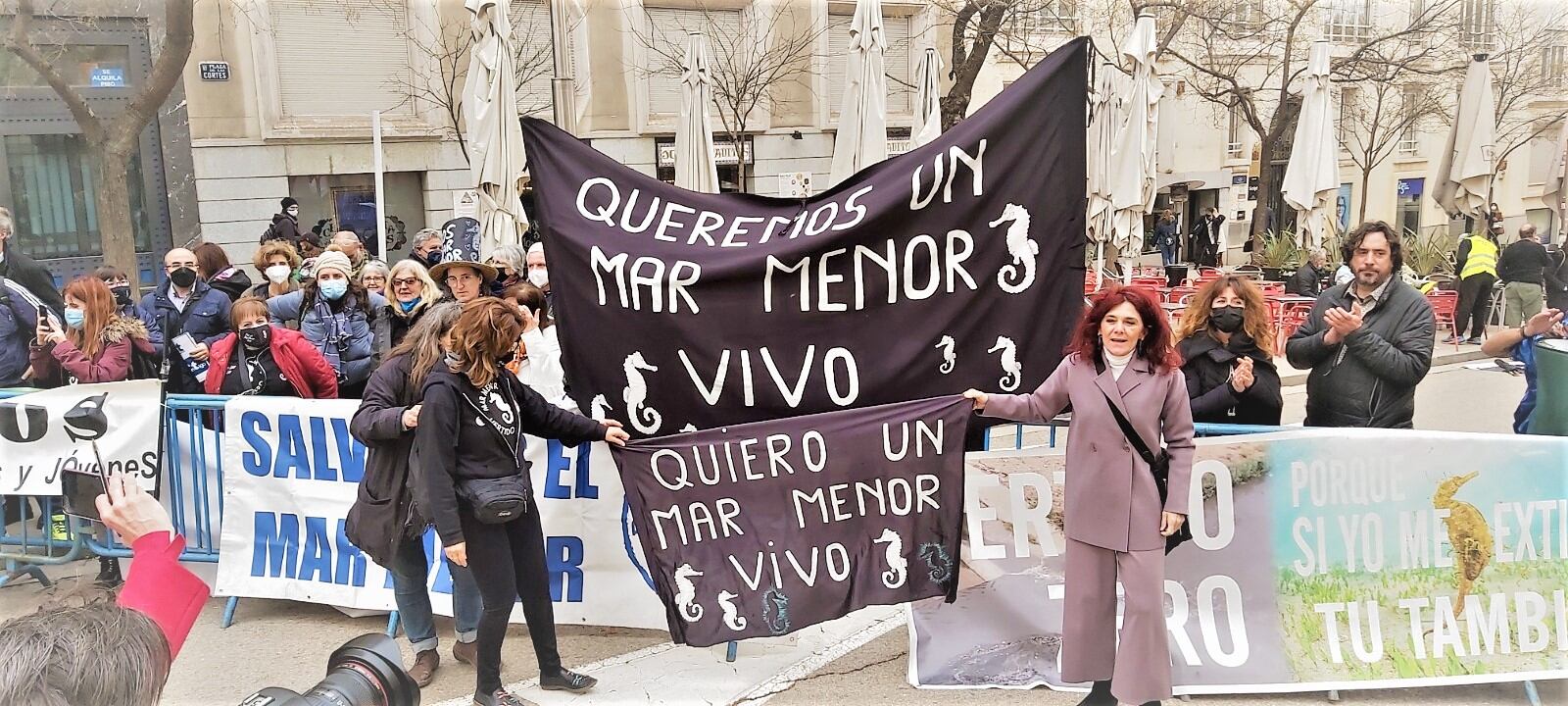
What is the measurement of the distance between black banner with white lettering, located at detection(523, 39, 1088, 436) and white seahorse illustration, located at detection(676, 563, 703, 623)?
1.84 ft

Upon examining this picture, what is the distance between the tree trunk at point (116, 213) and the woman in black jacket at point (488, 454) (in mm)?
11438

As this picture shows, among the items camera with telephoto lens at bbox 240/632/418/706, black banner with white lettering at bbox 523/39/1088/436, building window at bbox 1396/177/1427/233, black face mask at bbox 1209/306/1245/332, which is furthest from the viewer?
building window at bbox 1396/177/1427/233

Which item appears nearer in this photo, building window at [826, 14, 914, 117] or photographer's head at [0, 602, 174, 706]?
photographer's head at [0, 602, 174, 706]

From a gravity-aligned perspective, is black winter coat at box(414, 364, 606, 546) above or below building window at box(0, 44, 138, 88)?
below

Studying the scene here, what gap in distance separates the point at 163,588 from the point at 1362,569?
4121mm

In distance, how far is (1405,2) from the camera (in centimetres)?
2591

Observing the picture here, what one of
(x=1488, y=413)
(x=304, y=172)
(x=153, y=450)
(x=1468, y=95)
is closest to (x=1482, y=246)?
(x=1468, y=95)

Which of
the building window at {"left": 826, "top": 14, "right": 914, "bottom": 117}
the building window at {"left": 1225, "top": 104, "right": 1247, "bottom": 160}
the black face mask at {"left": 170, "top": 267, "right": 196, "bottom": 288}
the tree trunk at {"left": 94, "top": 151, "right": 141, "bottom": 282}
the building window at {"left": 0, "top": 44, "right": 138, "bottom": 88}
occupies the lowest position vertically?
the black face mask at {"left": 170, "top": 267, "right": 196, "bottom": 288}

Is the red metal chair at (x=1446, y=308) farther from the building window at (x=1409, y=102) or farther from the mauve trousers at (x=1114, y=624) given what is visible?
the building window at (x=1409, y=102)

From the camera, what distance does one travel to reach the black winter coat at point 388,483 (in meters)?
4.17

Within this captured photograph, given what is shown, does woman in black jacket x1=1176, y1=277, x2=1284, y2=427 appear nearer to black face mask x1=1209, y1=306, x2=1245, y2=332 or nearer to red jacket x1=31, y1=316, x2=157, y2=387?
black face mask x1=1209, y1=306, x2=1245, y2=332

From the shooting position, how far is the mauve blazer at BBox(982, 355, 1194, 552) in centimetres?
374

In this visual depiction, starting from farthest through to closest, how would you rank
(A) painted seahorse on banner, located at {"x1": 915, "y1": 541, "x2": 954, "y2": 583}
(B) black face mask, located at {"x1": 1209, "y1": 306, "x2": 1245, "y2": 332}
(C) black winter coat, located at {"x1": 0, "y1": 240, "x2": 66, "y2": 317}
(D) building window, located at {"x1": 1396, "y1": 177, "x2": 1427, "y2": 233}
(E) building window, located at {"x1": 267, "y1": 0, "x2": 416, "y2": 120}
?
(D) building window, located at {"x1": 1396, "y1": 177, "x2": 1427, "y2": 233}, (E) building window, located at {"x1": 267, "y1": 0, "x2": 416, "y2": 120}, (C) black winter coat, located at {"x1": 0, "y1": 240, "x2": 66, "y2": 317}, (B) black face mask, located at {"x1": 1209, "y1": 306, "x2": 1245, "y2": 332}, (A) painted seahorse on banner, located at {"x1": 915, "y1": 541, "x2": 954, "y2": 583}

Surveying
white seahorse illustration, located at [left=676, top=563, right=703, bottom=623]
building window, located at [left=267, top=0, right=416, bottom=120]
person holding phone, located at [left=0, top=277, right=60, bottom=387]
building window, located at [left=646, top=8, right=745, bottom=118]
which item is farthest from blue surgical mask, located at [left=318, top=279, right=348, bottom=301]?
building window, located at [left=646, top=8, right=745, bottom=118]
